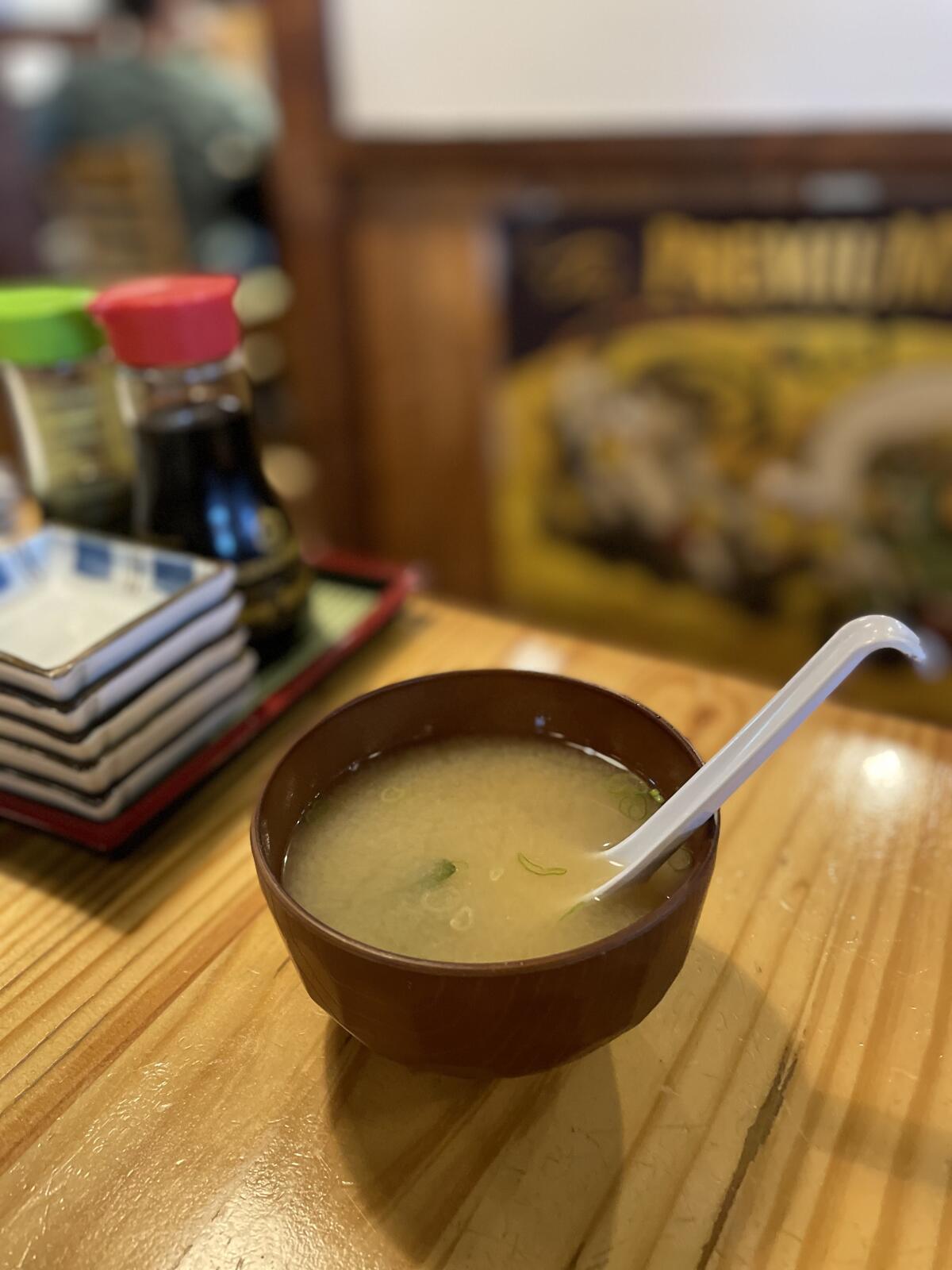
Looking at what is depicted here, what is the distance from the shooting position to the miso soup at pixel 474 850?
25.8 inches

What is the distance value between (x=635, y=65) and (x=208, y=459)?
1455mm

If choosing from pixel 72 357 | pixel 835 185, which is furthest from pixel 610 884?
pixel 835 185

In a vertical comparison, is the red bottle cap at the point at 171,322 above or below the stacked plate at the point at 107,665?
above

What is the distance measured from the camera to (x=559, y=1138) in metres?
0.63

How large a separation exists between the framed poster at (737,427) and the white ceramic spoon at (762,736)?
4.94 ft

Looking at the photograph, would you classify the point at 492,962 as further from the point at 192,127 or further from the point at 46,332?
the point at 192,127

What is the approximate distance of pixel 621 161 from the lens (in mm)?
2041

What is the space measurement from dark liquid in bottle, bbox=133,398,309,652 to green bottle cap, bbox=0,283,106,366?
0.14m

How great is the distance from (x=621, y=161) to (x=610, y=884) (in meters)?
1.80

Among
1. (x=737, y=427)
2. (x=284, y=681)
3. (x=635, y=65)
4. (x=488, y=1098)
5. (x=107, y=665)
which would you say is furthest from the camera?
(x=737, y=427)

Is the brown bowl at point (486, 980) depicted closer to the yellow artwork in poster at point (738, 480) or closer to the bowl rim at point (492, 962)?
the bowl rim at point (492, 962)

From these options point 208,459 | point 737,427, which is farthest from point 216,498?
point 737,427

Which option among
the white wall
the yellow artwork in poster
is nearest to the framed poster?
the yellow artwork in poster

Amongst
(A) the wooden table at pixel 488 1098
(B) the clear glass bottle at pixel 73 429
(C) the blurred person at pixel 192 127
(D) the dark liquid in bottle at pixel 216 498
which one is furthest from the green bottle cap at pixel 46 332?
(C) the blurred person at pixel 192 127
